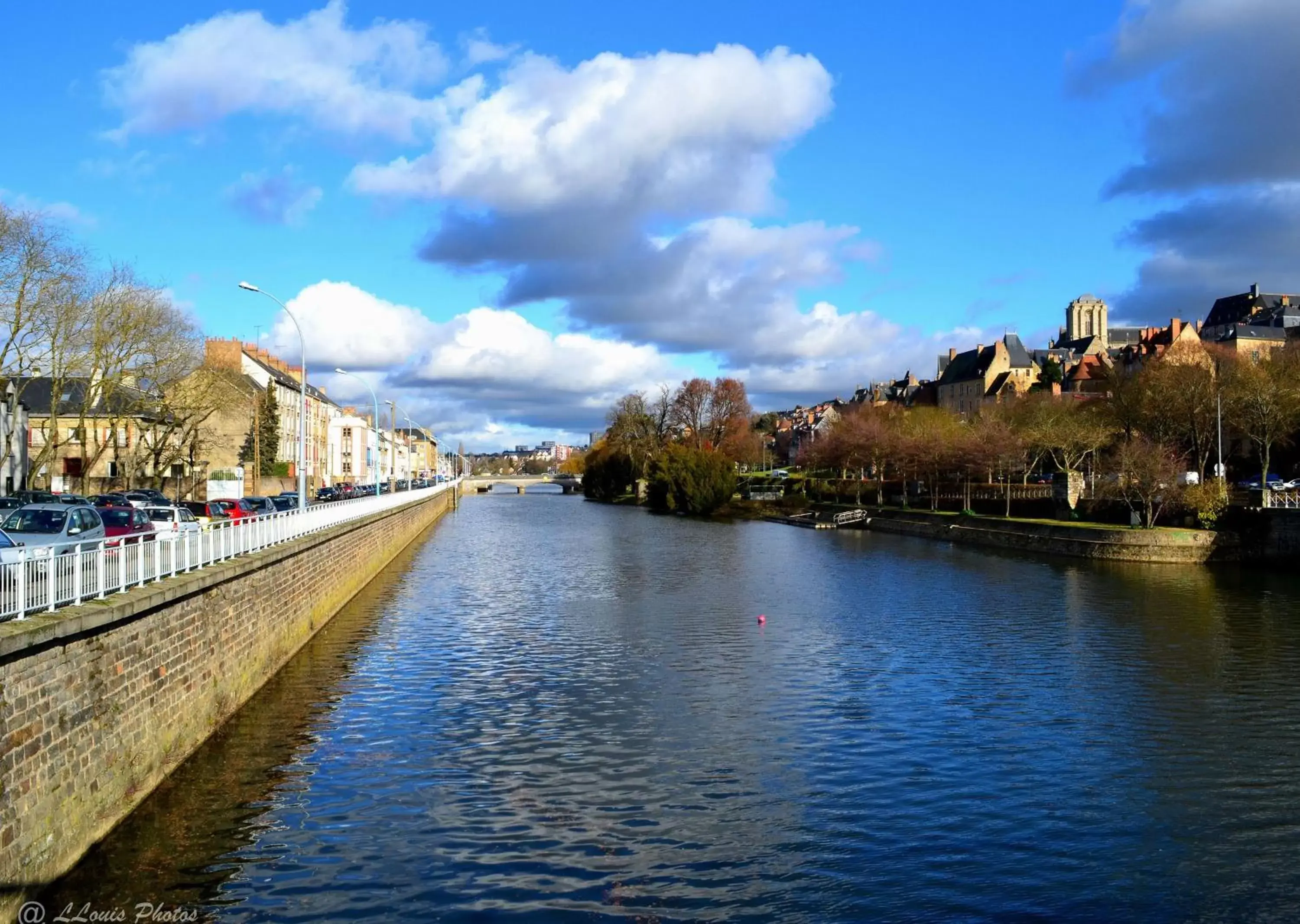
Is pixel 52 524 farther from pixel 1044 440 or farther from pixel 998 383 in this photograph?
pixel 998 383

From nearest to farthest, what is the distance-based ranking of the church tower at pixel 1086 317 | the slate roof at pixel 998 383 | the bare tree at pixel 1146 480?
1. the bare tree at pixel 1146 480
2. the slate roof at pixel 998 383
3. the church tower at pixel 1086 317

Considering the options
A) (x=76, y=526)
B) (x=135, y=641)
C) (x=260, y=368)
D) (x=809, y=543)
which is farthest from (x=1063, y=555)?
(x=260, y=368)

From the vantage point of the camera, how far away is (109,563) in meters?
13.6

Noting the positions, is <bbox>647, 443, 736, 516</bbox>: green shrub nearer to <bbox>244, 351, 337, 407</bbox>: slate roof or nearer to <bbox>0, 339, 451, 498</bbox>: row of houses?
<bbox>0, 339, 451, 498</bbox>: row of houses

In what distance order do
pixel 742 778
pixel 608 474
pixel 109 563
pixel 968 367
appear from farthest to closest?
pixel 968 367
pixel 608 474
pixel 742 778
pixel 109 563

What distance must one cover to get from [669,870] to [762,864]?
1.15 meters

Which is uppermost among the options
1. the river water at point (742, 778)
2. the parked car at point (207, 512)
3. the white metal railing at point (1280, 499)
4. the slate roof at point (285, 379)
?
the slate roof at point (285, 379)

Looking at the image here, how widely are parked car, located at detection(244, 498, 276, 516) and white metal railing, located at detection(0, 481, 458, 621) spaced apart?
942 inches

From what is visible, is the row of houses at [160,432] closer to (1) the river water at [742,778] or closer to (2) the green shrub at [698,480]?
(1) the river water at [742,778]

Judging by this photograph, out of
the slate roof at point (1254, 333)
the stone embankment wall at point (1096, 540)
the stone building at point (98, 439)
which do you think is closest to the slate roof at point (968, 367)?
the slate roof at point (1254, 333)

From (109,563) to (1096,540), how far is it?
51.3 metres

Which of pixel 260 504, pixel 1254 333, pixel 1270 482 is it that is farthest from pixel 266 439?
pixel 1254 333

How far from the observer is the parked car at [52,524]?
22.2 m

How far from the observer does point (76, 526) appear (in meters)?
23.5
